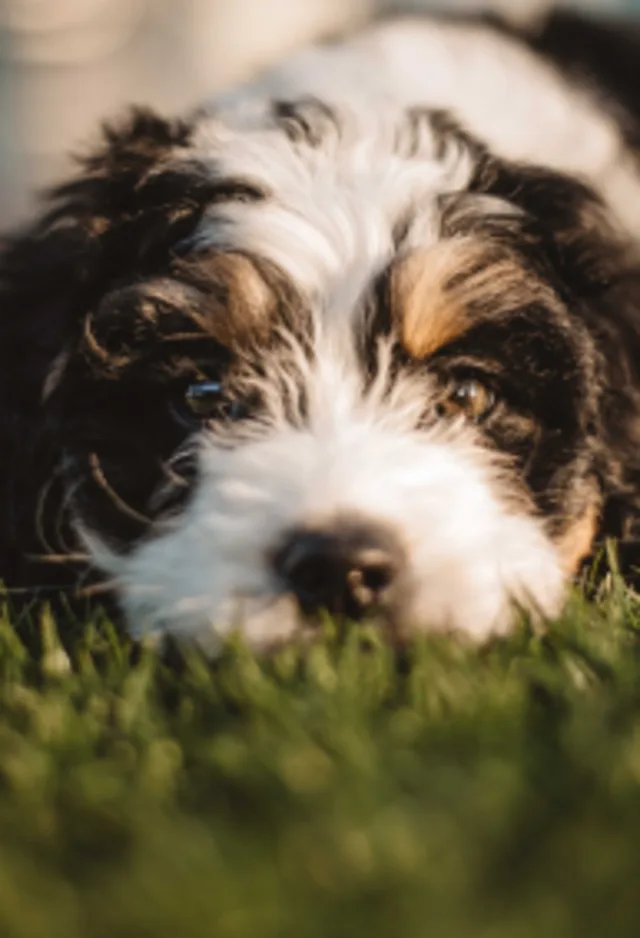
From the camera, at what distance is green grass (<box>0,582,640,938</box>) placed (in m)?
1.53

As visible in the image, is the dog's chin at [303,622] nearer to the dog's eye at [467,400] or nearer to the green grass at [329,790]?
the green grass at [329,790]

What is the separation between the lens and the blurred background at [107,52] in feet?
31.2

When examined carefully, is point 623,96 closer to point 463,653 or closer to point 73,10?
point 463,653

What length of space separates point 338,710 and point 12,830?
1.66 ft

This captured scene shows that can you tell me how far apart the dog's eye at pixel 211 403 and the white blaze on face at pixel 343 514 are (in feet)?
0.26

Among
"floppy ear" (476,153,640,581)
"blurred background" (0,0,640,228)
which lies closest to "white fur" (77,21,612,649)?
"floppy ear" (476,153,640,581)

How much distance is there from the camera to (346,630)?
8.42 feet

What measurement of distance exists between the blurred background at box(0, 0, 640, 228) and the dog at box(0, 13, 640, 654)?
20.2 feet

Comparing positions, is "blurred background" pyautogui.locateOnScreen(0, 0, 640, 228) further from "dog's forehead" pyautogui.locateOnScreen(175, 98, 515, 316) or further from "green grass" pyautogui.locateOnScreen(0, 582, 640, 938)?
"green grass" pyautogui.locateOnScreen(0, 582, 640, 938)

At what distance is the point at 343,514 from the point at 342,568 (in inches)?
4.5

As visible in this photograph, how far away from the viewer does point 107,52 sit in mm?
9781

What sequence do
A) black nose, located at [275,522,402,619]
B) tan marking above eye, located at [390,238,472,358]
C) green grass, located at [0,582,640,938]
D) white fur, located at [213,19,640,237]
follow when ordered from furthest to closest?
white fur, located at [213,19,640,237] → tan marking above eye, located at [390,238,472,358] → black nose, located at [275,522,402,619] → green grass, located at [0,582,640,938]

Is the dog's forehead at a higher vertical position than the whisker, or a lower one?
higher

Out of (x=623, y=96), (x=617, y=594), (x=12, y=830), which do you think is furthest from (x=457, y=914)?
(x=623, y=96)
